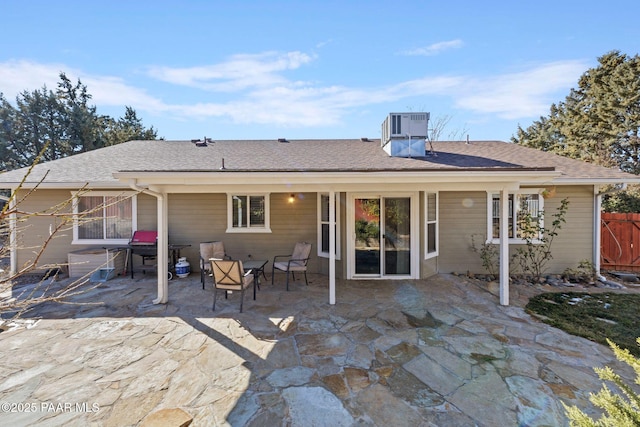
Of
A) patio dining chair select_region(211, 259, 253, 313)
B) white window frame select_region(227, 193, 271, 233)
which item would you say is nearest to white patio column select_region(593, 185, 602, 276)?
white window frame select_region(227, 193, 271, 233)

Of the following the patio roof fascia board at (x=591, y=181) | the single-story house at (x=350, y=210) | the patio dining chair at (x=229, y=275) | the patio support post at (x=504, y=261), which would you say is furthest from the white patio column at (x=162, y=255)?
the patio roof fascia board at (x=591, y=181)

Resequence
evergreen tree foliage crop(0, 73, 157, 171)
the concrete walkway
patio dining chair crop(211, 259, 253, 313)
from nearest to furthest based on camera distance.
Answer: the concrete walkway → patio dining chair crop(211, 259, 253, 313) → evergreen tree foliage crop(0, 73, 157, 171)

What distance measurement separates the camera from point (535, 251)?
7.36 m

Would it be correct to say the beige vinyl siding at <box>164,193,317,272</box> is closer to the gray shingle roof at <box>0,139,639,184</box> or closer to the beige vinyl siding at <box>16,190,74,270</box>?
the gray shingle roof at <box>0,139,639,184</box>

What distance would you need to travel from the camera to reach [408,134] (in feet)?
25.3

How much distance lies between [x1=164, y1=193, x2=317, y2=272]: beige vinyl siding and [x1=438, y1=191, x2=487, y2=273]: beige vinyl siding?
3.39 meters

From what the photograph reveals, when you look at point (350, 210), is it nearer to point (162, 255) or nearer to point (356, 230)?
point (356, 230)

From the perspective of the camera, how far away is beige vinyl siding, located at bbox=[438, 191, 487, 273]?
746 centimetres

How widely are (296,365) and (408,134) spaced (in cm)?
639

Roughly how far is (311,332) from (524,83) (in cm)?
1158

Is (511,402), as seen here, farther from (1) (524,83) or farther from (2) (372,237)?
(1) (524,83)

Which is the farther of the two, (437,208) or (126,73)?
(126,73)

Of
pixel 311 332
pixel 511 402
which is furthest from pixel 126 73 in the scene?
pixel 511 402

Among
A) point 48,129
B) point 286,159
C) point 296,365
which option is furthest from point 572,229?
point 48,129
